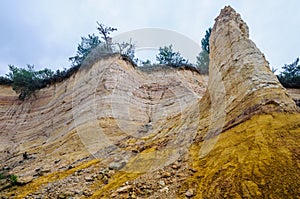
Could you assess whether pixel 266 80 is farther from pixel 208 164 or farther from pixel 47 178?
pixel 47 178

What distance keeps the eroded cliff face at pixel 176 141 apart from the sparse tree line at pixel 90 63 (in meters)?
3.71

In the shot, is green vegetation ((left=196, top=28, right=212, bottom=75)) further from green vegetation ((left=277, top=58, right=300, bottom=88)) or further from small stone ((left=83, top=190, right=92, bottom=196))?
small stone ((left=83, top=190, right=92, bottom=196))

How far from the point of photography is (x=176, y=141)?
6.36 meters

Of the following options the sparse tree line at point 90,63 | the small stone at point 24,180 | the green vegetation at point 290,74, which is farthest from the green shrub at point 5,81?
the green vegetation at point 290,74

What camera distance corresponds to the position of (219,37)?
8922 millimetres

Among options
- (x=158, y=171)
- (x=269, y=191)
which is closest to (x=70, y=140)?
(x=158, y=171)

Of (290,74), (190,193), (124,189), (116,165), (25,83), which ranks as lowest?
(124,189)

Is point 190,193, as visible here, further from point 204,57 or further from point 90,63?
point 204,57

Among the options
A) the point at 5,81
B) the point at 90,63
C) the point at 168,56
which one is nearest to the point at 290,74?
the point at 168,56

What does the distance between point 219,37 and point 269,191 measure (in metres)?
6.77

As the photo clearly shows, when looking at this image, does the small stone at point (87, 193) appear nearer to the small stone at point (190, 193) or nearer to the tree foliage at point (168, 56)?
the small stone at point (190, 193)

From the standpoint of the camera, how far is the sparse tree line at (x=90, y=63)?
629 inches

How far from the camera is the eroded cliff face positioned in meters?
3.94

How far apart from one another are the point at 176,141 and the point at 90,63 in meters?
10.1
